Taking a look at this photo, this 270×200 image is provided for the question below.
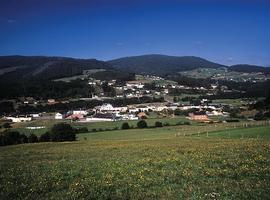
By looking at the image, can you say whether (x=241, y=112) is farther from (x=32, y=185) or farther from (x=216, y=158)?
(x=32, y=185)

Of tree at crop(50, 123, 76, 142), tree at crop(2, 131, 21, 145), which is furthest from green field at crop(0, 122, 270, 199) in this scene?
tree at crop(2, 131, 21, 145)

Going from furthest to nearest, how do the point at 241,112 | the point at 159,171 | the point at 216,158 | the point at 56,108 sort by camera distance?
the point at 56,108
the point at 241,112
the point at 216,158
the point at 159,171

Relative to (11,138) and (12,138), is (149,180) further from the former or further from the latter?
(12,138)

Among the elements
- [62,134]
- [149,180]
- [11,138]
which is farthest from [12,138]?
[149,180]

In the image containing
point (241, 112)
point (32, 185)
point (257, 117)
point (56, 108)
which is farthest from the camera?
point (56, 108)

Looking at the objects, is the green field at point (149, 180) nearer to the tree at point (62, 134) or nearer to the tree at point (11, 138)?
the tree at point (62, 134)

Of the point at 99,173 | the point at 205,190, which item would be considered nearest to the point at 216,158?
the point at 99,173

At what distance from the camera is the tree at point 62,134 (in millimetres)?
74625

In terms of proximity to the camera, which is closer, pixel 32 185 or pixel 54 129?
pixel 32 185

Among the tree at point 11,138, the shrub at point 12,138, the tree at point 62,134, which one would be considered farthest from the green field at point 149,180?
the shrub at point 12,138

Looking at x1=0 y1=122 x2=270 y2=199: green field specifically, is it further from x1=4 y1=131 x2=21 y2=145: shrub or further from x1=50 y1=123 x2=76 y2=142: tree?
x1=4 y1=131 x2=21 y2=145: shrub

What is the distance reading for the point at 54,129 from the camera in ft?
252

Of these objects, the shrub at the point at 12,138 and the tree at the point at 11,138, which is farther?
the shrub at the point at 12,138

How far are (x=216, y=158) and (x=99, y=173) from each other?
7.19 m
